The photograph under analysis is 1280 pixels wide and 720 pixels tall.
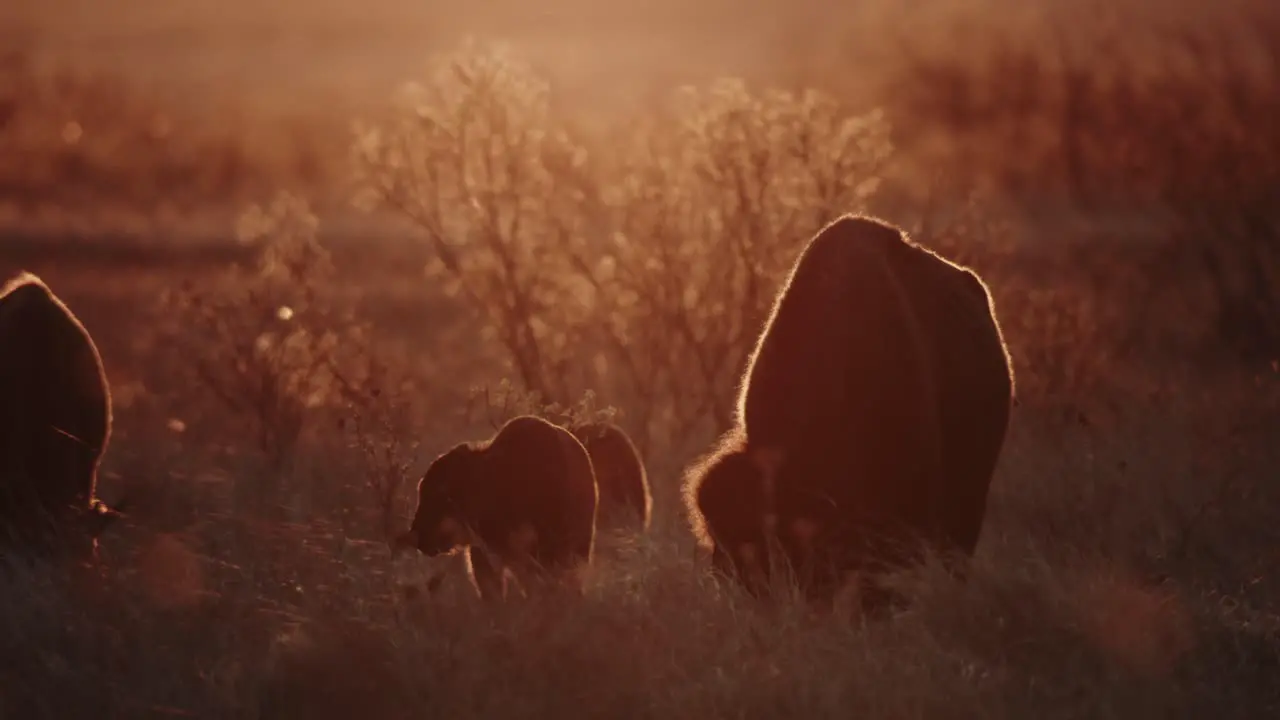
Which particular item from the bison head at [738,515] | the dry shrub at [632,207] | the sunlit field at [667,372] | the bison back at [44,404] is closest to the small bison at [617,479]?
the sunlit field at [667,372]

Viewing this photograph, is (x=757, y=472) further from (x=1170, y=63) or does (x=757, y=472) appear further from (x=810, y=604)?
(x=1170, y=63)

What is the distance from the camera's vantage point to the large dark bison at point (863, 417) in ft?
25.5

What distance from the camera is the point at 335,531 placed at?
10.3 m

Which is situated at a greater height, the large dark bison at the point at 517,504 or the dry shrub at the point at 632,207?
the dry shrub at the point at 632,207

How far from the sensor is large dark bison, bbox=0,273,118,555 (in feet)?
30.5

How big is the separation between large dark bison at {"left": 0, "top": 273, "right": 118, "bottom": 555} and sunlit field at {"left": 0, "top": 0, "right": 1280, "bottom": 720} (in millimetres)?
256

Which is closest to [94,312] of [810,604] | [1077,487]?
[1077,487]

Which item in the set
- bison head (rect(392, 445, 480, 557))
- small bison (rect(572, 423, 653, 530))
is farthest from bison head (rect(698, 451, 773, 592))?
small bison (rect(572, 423, 653, 530))

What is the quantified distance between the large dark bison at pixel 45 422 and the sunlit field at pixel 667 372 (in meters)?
0.26

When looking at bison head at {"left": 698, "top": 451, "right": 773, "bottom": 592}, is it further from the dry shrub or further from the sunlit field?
the dry shrub

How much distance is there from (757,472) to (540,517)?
4.99 feet

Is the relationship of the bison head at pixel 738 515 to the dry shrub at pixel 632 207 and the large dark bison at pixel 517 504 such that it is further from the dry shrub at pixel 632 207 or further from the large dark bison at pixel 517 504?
the dry shrub at pixel 632 207

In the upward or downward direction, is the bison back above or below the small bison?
above

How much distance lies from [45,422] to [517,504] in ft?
7.87
